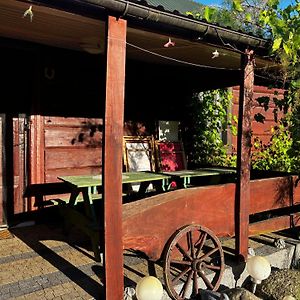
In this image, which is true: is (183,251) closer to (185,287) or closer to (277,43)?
(185,287)

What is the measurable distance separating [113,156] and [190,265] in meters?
1.31

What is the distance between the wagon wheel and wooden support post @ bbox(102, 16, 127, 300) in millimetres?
507

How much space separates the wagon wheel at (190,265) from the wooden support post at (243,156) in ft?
1.28

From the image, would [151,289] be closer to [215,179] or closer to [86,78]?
[215,179]

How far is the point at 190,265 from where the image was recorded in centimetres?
320

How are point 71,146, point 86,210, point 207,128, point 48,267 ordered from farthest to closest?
point 207,128 → point 71,146 → point 86,210 → point 48,267

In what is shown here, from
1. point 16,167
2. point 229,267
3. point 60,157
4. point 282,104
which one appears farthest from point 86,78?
point 229,267

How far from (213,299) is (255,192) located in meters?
1.37

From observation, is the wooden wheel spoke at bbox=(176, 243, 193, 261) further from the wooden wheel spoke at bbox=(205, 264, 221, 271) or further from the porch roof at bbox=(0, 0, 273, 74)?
the porch roof at bbox=(0, 0, 273, 74)

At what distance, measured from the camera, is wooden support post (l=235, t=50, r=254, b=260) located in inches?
142

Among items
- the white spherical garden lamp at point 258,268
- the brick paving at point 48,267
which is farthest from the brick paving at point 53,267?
the white spherical garden lamp at point 258,268

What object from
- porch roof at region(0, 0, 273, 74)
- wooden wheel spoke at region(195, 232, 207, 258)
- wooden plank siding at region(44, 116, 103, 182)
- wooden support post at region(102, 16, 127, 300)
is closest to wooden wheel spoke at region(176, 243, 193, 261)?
wooden wheel spoke at region(195, 232, 207, 258)

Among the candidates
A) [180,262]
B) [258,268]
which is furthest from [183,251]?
[258,268]

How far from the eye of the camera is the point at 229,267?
355cm
